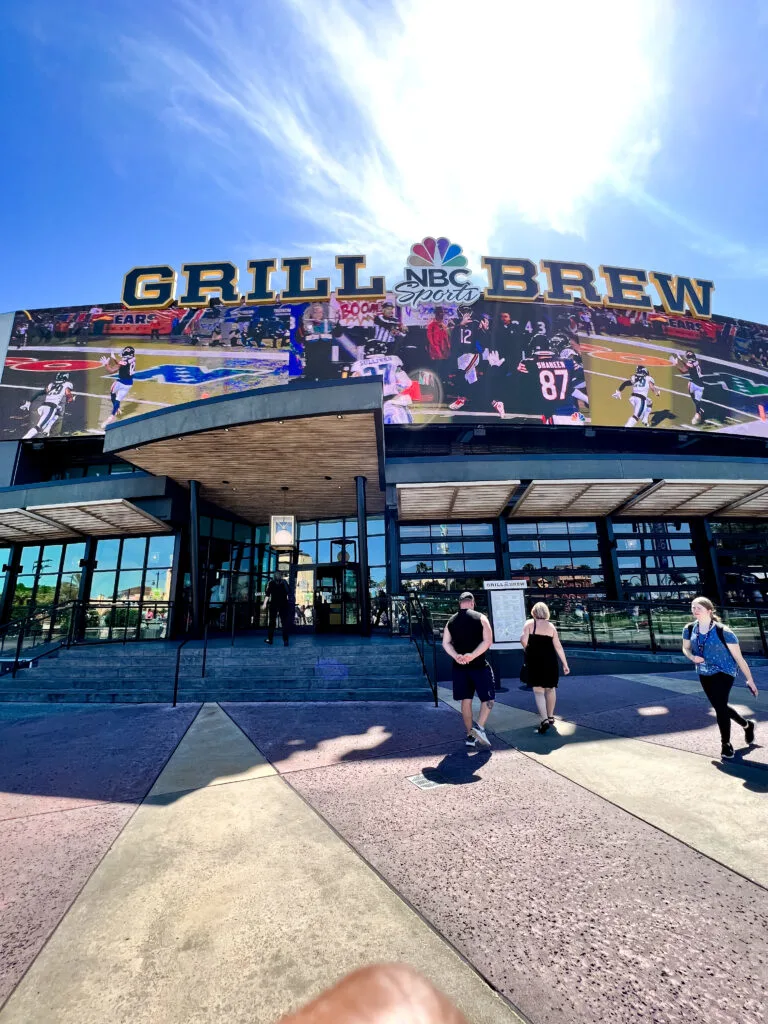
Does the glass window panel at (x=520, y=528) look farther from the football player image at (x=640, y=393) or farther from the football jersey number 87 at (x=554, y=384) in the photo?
the football player image at (x=640, y=393)

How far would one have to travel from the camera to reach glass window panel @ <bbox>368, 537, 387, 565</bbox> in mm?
19109

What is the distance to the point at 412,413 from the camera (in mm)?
22000

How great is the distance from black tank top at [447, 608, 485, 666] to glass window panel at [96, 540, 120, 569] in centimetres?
1720

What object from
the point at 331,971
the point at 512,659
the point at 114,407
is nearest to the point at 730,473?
the point at 512,659

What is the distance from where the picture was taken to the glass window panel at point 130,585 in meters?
17.8

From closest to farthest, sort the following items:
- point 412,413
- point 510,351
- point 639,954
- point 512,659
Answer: point 639,954 < point 512,659 < point 412,413 < point 510,351

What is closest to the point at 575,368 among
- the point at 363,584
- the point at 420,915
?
the point at 363,584

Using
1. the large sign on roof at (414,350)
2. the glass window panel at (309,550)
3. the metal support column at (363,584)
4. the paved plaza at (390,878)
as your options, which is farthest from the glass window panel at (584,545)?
the paved plaza at (390,878)

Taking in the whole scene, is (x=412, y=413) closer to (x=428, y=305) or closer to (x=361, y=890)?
(x=428, y=305)

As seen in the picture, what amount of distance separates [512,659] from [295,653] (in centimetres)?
515

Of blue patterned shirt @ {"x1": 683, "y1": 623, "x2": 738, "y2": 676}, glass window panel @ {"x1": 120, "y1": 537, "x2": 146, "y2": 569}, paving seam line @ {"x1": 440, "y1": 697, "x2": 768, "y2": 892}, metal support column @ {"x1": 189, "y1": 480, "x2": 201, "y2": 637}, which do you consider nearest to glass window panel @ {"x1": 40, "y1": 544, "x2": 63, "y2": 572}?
glass window panel @ {"x1": 120, "y1": 537, "x2": 146, "y2": 569}

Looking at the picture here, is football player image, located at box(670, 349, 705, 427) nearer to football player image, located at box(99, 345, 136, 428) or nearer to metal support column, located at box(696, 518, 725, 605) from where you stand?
metal support column, located at box(696, 518, 725, 605)

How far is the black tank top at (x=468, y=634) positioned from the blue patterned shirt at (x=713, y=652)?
243cm

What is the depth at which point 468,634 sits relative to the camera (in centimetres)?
590
